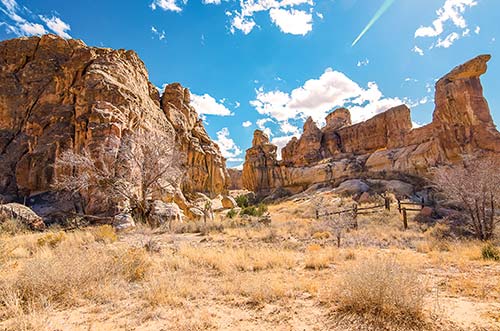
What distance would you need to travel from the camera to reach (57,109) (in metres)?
22.0

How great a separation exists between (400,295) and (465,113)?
125 ft

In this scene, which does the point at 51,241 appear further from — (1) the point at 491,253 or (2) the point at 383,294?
(1) the point at 491,253

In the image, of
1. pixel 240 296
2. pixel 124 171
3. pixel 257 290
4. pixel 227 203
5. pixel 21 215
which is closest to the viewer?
pixel 257 290

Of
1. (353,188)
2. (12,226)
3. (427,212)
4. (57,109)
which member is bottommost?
(427,212)

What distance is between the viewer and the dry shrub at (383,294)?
3.11 meters

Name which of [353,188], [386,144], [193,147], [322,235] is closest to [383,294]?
[322,235]

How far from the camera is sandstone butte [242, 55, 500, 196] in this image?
A: 98.0ft

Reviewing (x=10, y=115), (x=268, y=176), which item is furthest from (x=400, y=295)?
(x=268, y=176)

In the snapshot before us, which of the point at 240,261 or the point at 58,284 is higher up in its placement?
the point at 58,284

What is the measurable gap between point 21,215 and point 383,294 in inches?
687

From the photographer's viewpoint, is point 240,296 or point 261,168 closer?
point 240,296

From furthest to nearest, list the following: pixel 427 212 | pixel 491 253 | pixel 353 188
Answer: pixel 353 188
pixel 427 212
pixel 491 253

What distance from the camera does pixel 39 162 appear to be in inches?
769

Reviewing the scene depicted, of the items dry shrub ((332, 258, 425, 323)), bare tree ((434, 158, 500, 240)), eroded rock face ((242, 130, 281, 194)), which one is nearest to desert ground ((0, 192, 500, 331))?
dry shrub ((332, 258, 425, 323))
